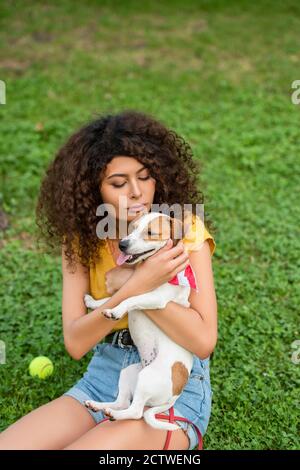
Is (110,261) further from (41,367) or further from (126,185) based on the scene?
(41,367)

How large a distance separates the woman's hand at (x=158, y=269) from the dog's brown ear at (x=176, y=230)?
1.2 inches

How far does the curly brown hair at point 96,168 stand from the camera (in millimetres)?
2732

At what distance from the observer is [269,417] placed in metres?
3.12

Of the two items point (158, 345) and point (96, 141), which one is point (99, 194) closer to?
point (96, 141)

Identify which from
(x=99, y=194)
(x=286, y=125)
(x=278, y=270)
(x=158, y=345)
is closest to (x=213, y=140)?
(x=286, y=125)

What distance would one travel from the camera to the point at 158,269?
2432mm

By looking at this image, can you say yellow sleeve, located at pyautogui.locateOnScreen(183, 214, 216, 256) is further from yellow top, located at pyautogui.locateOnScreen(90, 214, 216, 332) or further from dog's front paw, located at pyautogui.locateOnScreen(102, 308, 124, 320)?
dog's front paw, located at pyautogui.locateOnScreen(102, 308, 124, 320)

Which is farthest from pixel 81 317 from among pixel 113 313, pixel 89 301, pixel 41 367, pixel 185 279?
pixel 41 367

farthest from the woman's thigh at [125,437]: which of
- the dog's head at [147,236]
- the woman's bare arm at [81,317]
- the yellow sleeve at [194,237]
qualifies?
the yellow sleeve at [194,237]

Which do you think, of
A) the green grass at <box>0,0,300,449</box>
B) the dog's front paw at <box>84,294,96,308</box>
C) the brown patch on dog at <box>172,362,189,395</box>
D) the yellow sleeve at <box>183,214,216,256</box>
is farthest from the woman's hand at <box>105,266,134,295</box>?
the green grass at <box>0,0,300,449</box>

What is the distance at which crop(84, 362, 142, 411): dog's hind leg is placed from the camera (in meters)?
2.47

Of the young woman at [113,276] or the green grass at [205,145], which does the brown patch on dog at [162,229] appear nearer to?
the young woman at [113,276]

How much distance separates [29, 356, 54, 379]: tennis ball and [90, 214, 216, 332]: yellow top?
84cm

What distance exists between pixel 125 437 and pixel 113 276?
0.64m
